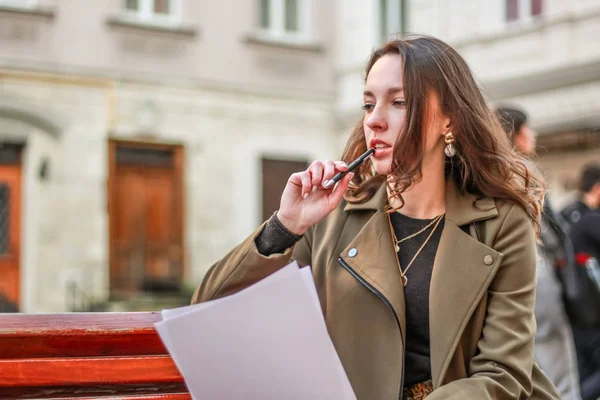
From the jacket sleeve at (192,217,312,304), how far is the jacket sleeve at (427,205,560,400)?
409 mm

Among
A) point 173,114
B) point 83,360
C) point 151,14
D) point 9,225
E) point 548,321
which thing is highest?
point 151,14

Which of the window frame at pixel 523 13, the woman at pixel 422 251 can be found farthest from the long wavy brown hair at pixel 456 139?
the window frame at pixel 523 13

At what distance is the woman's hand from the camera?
6.26 feet

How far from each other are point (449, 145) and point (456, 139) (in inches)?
1.3

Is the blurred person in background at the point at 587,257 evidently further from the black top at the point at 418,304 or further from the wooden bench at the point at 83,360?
the wooden bench at the point at 83,360

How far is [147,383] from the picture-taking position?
5.67 feet

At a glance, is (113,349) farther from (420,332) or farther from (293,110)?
(293,110)

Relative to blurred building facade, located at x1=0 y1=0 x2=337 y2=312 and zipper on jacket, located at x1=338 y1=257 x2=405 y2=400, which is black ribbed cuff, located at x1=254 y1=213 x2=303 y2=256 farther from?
blurred building facade, located at x1=0 y1=0 x2=337 y2=312

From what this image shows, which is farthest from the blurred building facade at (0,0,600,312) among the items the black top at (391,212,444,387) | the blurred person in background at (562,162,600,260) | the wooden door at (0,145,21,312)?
the black top at (391,212,444,387)

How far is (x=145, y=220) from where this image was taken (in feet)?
41.8

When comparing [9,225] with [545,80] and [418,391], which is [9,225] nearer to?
[545,80]

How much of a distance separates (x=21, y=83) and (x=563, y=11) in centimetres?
693

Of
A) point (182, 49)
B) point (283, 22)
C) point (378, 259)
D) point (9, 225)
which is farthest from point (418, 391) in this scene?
point (283, 22)

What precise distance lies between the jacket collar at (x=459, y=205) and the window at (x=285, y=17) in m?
12.0
